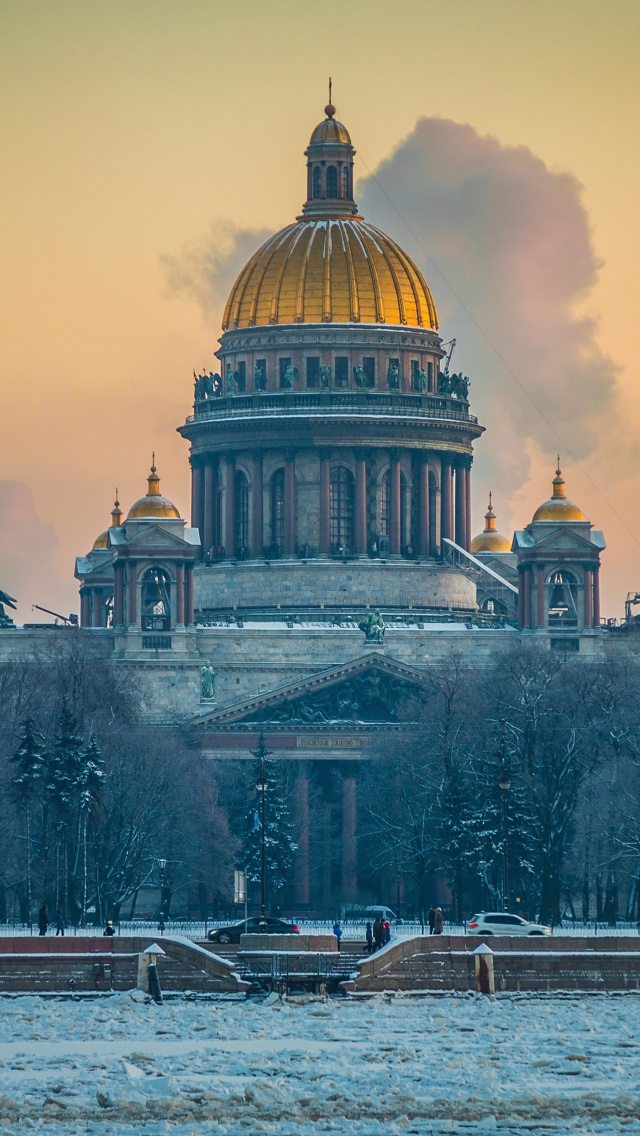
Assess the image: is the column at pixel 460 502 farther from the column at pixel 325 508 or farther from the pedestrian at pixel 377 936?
the pedestrian at pixel 377 936

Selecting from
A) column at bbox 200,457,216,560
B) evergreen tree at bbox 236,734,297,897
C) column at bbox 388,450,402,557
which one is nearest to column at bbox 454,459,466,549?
column at bbox 388,450,402,557

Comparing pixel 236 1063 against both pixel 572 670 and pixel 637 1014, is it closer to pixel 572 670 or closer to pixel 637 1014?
pixel 637 1014

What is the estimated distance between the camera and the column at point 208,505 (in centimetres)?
19712

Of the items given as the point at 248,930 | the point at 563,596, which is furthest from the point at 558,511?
the point at 248,930

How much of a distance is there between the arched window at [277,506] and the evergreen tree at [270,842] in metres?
33.5

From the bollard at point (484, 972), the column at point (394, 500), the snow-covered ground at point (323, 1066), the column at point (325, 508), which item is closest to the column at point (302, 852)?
the column at point (325, 508)

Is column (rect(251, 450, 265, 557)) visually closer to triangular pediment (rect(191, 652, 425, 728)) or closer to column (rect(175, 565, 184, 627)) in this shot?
column (rect(175, 565, 184, 627))

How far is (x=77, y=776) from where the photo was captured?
13962 centimetres

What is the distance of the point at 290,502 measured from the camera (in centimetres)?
19362

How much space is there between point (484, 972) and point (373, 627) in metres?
74.0

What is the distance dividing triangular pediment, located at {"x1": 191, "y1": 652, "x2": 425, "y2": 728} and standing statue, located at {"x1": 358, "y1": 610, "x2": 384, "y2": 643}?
527 centimetres

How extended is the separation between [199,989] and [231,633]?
7438 cm

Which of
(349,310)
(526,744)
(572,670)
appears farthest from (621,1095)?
(349,310)

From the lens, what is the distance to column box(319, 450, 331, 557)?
193m
